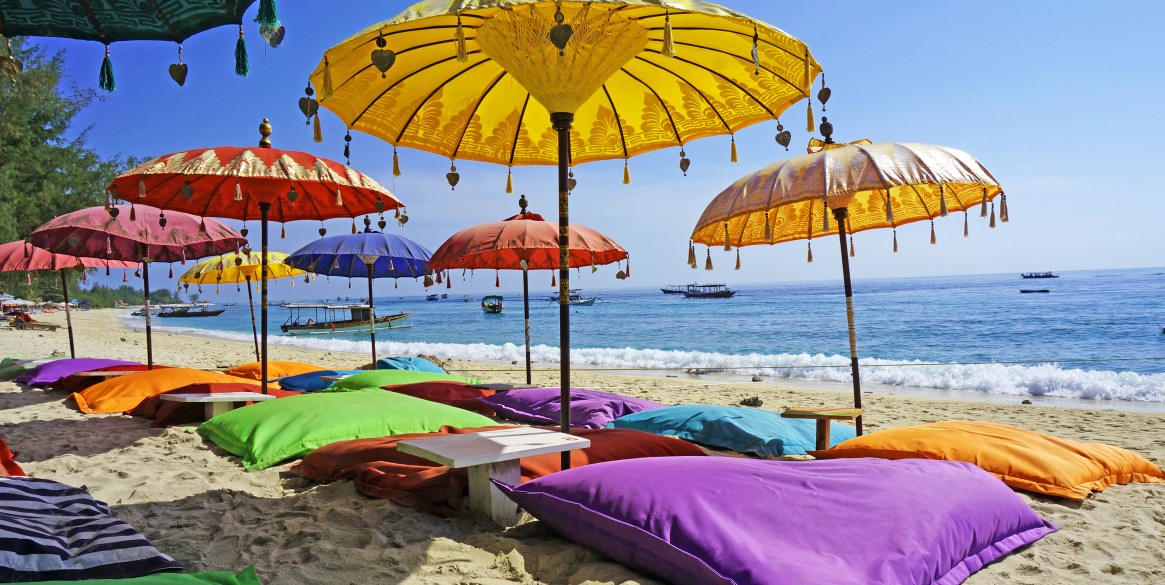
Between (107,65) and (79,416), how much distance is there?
4.94 meters

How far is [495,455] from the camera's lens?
287 cm

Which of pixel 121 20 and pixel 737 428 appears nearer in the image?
pixel 121 20

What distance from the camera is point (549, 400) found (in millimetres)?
6227

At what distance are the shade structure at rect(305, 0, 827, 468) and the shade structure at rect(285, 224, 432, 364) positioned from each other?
13.5 feet

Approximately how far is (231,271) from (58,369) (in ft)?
14.7

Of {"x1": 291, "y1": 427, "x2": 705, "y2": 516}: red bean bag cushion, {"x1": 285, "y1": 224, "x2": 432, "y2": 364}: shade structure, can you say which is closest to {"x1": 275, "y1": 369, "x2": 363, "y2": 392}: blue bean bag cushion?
{"x1": 285, "y1": 224, "x2": 432, "y2": 364}: shade structure

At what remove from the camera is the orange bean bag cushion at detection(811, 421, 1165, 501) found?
368cm

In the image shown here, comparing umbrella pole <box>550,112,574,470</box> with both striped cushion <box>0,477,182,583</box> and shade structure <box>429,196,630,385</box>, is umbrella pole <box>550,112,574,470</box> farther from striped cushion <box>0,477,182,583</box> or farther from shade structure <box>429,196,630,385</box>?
shade structure <box>429,196,630,385</box>

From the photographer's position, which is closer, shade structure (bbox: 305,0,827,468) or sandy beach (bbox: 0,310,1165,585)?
sandy beach (bbox: 0,310,1165,585)

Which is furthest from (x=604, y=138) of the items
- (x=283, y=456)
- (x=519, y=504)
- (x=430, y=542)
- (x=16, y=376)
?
(x=16, y=376)

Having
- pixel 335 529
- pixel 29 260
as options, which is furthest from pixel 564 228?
pixel 29 260

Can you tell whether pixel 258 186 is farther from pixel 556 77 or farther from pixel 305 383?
pixel 556 77

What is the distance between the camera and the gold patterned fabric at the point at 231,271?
1150 cm

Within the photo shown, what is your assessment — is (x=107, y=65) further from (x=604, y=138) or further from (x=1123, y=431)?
(x=1123, y=431)
